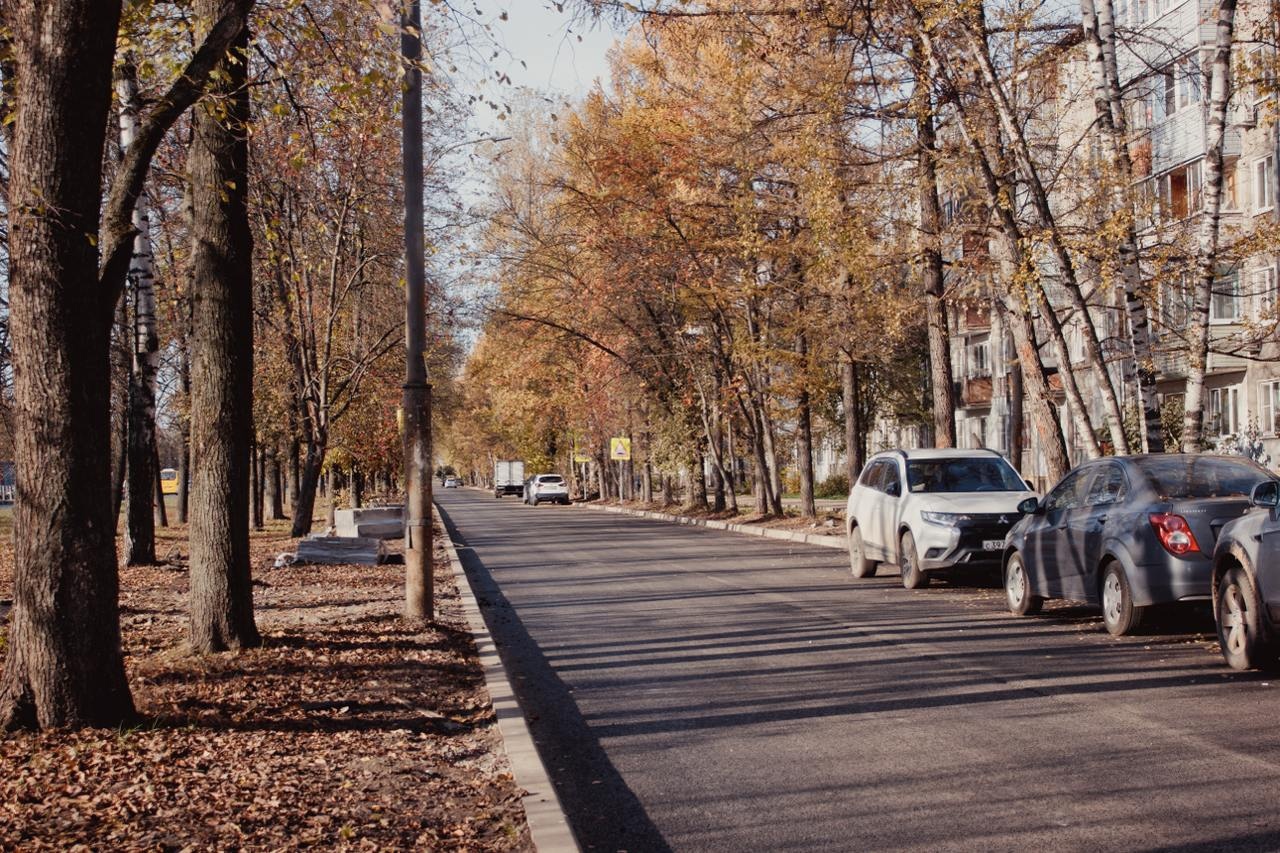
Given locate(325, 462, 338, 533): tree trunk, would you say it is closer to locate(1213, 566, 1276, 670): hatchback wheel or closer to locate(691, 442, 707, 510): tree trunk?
locate(691, 442, 707, 510): tree trunk

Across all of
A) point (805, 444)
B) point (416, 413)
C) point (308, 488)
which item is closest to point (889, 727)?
point (416, 413)

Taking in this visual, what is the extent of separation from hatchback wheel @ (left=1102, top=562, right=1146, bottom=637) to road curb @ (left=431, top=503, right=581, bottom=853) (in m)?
5.46

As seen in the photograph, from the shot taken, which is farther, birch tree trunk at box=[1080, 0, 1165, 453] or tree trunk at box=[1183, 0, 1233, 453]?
birch tree trunk at box=[1080, 0, 1165, 453]

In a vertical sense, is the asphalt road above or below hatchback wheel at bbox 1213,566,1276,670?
below

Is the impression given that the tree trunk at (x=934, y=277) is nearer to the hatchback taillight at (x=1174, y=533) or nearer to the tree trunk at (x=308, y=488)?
the hatchback taillight at (x=1174, y=533)

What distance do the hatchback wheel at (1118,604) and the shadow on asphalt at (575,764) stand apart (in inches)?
199

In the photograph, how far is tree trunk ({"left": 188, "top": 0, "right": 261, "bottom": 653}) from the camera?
1034 cm

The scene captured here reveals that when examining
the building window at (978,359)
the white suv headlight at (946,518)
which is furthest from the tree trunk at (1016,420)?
the building window at (978,359)

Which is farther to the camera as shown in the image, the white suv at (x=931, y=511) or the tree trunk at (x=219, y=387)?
the white suv at (x=931, y=511)

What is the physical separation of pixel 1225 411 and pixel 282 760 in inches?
1417

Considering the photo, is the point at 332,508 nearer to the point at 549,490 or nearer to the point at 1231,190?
the point at 1231,190

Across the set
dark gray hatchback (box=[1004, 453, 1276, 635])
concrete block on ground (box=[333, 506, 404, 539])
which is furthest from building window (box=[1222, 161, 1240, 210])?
dark gray hatchback (box=[1004, 453, 1276, 635])

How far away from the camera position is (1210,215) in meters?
16.2

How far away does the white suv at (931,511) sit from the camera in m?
16.7
